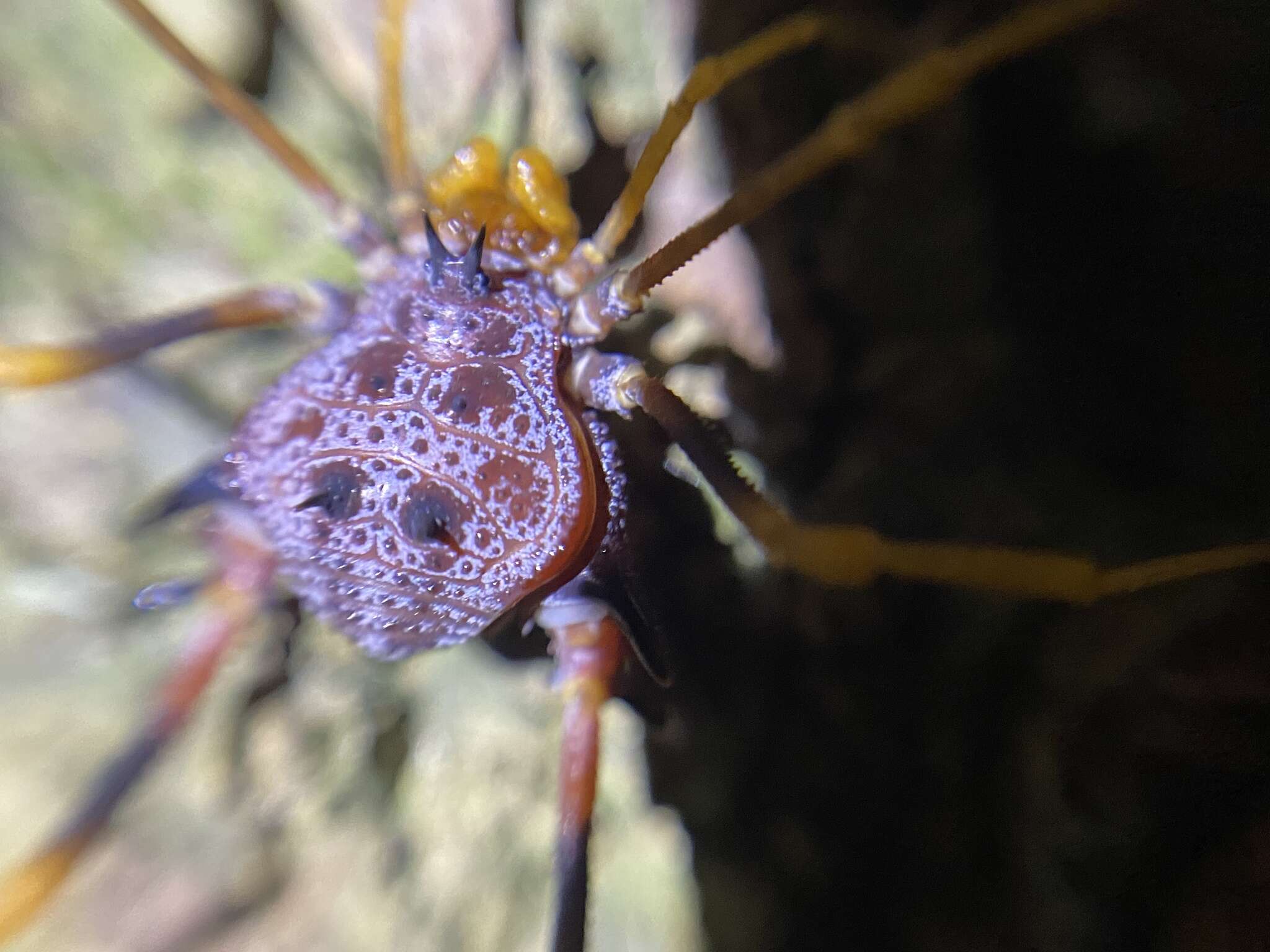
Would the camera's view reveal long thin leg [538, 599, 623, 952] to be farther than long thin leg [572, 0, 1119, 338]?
Yes

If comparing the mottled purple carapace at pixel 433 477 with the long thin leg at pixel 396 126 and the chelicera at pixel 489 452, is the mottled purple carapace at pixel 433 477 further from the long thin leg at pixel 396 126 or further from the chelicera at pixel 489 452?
the long thin leg at pixel 396 126

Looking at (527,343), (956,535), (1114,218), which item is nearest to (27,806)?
(527,343)

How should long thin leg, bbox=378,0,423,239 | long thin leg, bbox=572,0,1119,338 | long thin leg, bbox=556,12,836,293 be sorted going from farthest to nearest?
long thin leg, bbox=378,0,423,239 < long thin leg, bbox=556,12,836,293 < long thin leg, bbox=572,0,1119,338

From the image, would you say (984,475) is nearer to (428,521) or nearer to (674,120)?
(674,120)

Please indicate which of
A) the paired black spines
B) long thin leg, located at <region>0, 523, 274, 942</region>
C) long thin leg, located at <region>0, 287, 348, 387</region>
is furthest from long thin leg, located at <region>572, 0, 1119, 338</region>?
long thin leg, located at <region>0, 523, 274, 942</region>

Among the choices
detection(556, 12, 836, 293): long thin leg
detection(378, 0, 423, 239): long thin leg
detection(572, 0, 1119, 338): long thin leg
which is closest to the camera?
detection(572, 0, 1119, 338): long thin leg

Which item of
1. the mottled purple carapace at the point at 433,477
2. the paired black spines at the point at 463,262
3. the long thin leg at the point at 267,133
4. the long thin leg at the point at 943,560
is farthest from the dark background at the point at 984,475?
the long thin leg at the point at 267,133

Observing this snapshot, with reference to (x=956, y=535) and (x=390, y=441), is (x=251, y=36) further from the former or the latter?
(x=956, y=535)

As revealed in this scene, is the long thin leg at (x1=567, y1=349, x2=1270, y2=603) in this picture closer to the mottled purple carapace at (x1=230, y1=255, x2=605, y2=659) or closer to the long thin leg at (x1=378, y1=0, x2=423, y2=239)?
the mottled purple carapace at (x1=230, y1=255, x2=605, y2=659)
